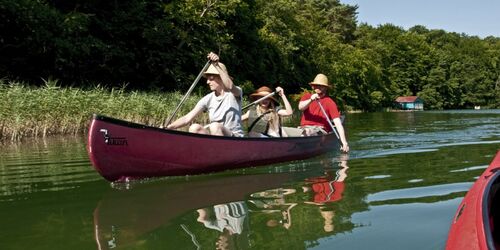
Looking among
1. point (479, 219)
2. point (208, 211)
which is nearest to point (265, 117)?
point (208, 211)

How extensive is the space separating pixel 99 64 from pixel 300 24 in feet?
73.4

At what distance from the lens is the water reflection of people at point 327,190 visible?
3.73 meters

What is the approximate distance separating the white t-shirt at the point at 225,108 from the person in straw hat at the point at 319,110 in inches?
83.3

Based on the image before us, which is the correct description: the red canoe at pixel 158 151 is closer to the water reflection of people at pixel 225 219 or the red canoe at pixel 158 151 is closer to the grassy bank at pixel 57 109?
the water reflection of people at pixel 225 219

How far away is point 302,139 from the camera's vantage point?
24.2 ft

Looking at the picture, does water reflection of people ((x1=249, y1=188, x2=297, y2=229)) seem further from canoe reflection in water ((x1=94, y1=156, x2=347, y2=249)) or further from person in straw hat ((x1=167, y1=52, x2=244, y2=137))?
person in straw hat ((x1=167, y1=52, x2=244, y2=137))

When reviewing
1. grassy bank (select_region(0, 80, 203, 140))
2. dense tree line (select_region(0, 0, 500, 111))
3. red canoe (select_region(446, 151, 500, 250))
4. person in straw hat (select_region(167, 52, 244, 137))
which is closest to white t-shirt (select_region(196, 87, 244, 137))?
person in straw hat (select_region(167, 52, 244, 137))

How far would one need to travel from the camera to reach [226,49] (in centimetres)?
3102

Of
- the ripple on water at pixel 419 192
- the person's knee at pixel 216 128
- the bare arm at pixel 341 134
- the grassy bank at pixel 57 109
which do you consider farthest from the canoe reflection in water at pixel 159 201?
the grassy bank at pixel 57 109

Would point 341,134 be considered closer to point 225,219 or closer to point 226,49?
point 225,219

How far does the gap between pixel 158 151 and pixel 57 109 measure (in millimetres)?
8321

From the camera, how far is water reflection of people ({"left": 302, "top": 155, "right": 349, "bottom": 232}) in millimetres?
3729

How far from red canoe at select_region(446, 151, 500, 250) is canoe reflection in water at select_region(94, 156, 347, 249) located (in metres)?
0.99

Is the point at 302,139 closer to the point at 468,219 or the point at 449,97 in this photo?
the point at 468,219
